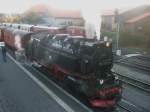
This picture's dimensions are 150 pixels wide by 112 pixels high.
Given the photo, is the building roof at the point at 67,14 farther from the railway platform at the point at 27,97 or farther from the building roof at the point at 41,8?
the railway platform at the point at 27,97

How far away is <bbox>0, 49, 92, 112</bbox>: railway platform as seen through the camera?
13375 millimetres

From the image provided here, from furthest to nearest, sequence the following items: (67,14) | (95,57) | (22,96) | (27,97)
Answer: (67,14)
(22,96)
(27,97)
(95,57)

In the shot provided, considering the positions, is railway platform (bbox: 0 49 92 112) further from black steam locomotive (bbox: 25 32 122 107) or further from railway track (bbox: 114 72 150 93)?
railway track (bbox: 114 72 150 93)

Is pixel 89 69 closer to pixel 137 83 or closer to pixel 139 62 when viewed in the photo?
pixel 137 83

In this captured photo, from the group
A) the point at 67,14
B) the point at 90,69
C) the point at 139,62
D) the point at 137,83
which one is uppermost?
the point at 67,14

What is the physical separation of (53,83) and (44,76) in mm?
2122

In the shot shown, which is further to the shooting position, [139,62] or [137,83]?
[139,62]

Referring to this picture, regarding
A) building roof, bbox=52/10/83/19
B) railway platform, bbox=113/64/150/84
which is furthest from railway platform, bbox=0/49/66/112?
building roof, bbox=52/10/83/19

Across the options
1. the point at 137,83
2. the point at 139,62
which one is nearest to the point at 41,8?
the point at 139,62

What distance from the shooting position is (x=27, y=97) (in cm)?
1501

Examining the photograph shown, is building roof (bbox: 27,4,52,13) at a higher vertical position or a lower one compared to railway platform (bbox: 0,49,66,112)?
higher

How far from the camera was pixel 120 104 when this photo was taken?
47.7 ft

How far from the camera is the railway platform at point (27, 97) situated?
43.9ft

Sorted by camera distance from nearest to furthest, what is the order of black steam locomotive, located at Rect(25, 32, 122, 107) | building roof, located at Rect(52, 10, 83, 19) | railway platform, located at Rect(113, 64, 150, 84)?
1. black steam locomotive, located at Rect(25, 32, 122, 107)
2. railway platform, located at Rect(113, 64, 150, 84)
3. building roof, located at Rect(52, 10, 83, 19)
